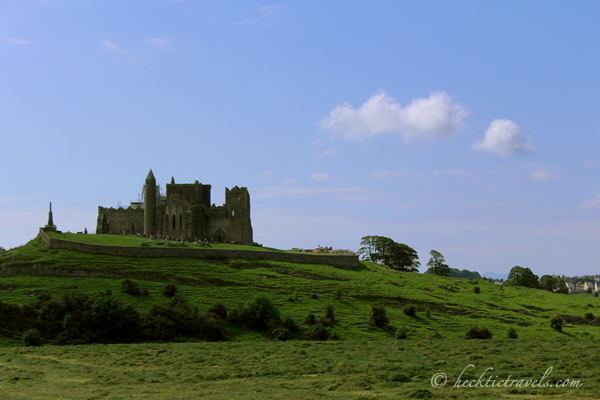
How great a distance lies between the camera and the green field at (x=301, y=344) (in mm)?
26234

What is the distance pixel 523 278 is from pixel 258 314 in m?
81.1

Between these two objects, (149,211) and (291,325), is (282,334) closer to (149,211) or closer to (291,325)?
(291,325)

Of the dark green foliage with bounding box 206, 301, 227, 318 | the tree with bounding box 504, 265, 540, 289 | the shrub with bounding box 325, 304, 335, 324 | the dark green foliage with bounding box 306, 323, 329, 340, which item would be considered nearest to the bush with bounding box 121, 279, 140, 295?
the dark green foliage with bounding box 206, 301, 227, 318

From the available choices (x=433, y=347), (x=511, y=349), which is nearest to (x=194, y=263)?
(x=433, y=347)

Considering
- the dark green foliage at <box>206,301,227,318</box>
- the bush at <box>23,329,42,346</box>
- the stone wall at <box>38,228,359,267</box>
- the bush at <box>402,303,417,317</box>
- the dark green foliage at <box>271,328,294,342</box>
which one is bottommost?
the dark green foliage at <box>271,328,294,342</box>

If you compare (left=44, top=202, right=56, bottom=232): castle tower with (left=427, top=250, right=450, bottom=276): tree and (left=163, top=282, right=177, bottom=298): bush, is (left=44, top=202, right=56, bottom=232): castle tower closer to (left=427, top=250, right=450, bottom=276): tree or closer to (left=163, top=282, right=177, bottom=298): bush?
(left=163, top=282, right=177, bottom=298): bush

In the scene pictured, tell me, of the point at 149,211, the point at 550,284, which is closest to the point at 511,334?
the point at 149,211

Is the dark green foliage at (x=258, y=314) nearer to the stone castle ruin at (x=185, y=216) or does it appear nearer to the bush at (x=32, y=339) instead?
the bush at (x=32, y=339)

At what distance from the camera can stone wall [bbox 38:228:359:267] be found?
267 feet

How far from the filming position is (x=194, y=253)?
85.3 m

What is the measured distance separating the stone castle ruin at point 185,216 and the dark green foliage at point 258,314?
45524 mm

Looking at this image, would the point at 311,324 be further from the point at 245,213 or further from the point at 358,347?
the point at 245,213

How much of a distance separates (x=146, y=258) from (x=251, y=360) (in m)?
48.6

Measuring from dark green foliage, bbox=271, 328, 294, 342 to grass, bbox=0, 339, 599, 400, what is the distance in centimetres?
1233
